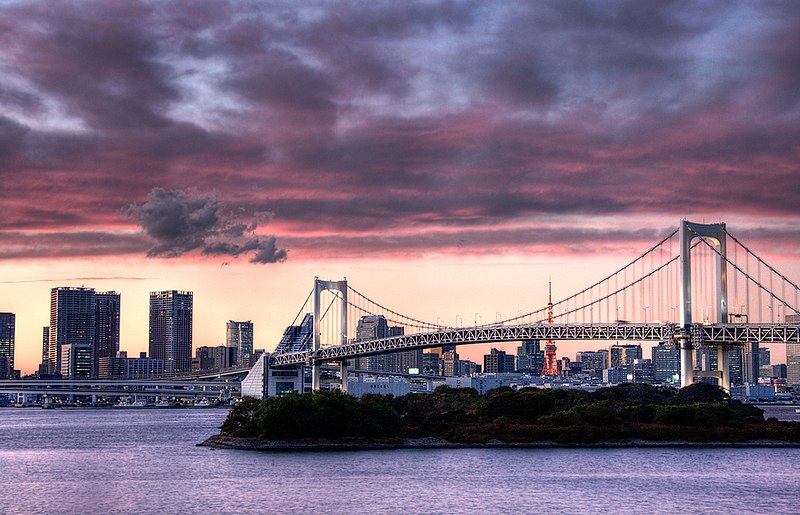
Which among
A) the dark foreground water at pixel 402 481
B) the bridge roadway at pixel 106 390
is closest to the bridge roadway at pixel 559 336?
the dark foreground water at pixel 402 481

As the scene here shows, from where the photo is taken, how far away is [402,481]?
155ft

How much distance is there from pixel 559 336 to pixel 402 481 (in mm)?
44874

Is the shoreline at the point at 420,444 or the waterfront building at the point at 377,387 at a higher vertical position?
the waterfront building at the point at 377,387

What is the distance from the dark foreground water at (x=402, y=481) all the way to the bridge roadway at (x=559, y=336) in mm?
15699

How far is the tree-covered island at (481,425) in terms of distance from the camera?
62.0 meters

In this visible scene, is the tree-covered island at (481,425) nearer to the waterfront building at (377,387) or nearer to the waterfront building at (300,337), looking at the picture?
the waterfront building at (300,337)

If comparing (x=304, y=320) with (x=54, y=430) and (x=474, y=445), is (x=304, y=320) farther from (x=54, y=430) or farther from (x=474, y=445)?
(x=474, y=445)

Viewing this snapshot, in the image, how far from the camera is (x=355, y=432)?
62.7 metres

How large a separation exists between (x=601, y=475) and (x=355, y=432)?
1670 centimetres

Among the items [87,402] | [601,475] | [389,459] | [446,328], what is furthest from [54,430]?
[87,402]

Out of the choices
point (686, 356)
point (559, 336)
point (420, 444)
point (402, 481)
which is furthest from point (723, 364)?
point (402, 481)

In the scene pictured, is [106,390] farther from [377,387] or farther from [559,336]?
[559,336]

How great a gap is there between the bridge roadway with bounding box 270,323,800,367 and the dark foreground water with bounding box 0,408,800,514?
51.5 ft

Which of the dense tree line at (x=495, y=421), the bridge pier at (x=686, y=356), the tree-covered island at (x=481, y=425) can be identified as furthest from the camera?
the bridge pier at (x=686, y=356)
